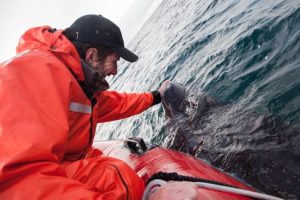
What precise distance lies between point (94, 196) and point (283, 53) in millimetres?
4808

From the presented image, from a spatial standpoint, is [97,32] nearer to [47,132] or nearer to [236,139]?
[47,132]

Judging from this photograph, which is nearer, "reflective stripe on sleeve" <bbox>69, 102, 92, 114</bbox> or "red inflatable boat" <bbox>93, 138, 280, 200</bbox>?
"red inflatable boat" <bbox>93, 138, 280, 200</bbox>

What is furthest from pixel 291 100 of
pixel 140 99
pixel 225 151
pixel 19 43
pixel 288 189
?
pixel 19 43

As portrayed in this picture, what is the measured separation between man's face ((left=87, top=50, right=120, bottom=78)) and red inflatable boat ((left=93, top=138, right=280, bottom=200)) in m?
1.40

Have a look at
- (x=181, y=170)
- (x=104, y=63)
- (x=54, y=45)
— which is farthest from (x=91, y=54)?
(x=181, y=170)

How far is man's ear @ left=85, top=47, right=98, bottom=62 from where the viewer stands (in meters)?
3.55

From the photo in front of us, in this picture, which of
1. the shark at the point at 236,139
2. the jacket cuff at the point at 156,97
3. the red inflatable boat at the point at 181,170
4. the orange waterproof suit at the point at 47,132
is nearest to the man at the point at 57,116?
the orange waterproof suit at the point at 47,132

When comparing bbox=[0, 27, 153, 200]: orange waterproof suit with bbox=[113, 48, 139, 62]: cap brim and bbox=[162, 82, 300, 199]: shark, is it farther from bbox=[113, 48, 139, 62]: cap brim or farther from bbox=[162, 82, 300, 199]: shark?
bbox=[162, 82, 300, 199]: shark

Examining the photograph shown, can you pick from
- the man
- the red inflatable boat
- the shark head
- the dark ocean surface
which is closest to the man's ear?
the man

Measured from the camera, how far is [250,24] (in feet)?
25.6

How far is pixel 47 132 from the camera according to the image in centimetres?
214

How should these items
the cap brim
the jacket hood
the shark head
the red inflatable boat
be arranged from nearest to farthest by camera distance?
the red inflatable boat
the jacket hood
the cap brim
the shark head

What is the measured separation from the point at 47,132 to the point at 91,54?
1644 mm

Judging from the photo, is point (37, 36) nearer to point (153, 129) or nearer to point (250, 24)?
point (153, 129)
